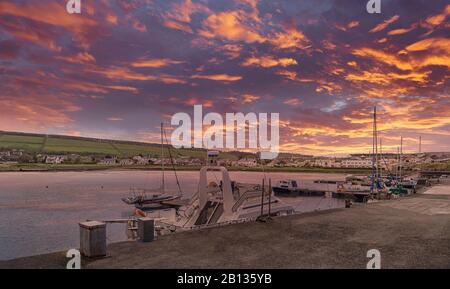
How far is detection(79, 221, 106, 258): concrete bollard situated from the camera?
1206cm

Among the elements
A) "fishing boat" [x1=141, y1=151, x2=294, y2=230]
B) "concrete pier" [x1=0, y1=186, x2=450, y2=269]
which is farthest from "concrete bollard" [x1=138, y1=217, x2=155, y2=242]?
"fishing boat" [x1=141, y1=151, x2=294, y2=230]

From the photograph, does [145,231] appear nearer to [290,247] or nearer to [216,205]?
[290,247]

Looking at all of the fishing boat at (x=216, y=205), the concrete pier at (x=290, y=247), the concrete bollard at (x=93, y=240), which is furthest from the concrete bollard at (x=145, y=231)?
the fishing boat at (x=216, y=205)

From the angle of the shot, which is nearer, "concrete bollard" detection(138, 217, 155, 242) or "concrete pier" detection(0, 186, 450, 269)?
"concrete pier" detection(0, 186, 450, 269)

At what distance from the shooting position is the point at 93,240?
1212 cm

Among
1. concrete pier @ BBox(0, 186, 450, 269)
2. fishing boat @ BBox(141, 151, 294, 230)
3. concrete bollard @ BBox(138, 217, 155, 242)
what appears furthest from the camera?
fishing boat @ BBox(141, 151, 294, 230)

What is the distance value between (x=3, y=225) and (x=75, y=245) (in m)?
25.7

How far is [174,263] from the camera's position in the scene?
1153 cm

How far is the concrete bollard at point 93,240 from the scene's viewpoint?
39.6 ft

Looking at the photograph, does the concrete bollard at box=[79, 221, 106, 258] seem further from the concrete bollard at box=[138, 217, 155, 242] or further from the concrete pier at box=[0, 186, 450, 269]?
the concrete bollard at box=[138, 217, 155, 242]

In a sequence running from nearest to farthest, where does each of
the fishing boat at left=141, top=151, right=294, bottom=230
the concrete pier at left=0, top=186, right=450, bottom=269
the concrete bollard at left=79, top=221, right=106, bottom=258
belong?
the concrete pier at left=0, top=186, right=450, bottom=269 < the concrete bollard at left=79, top=221, right=106, bottom=258 < the fishing boat at left=141, top=151, right=294, bottom=230

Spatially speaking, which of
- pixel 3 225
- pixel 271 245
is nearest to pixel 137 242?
pixel 271 245
